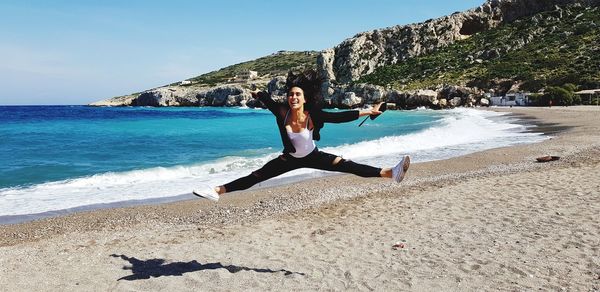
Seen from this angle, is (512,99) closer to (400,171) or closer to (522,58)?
(522,58)

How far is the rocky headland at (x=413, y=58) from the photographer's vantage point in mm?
81750

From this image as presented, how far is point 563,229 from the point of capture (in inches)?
344

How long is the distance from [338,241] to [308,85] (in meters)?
4.68

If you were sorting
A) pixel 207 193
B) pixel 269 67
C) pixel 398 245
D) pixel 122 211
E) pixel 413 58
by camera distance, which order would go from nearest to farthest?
1. pixel 207 193
2. pixel 398 245
3. pixel 122 211
4. pixel 413 58
5. pixel 269 67

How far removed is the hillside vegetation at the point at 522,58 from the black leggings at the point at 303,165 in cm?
7478

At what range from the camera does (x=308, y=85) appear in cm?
510

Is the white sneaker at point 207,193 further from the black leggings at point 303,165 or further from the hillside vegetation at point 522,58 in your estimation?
the hillside vegetation at point 522,58

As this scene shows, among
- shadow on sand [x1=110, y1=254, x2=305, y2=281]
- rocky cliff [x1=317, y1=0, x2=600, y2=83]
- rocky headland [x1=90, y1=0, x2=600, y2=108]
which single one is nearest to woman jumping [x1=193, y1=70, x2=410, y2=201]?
shadow on sand [x1=110, y1=254, x2=305, y2=281]

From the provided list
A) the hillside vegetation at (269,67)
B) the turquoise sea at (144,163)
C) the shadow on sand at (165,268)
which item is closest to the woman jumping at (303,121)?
the shadow on sand at (165,268)

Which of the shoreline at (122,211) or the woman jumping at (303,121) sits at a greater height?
the woman jumping at (303,121)

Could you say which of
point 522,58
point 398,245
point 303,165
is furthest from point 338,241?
point 522,58

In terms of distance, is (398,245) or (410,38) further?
(410,38)

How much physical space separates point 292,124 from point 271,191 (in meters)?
9.72

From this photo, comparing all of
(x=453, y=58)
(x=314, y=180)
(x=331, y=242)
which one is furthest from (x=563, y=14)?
(x=331, y=242)
